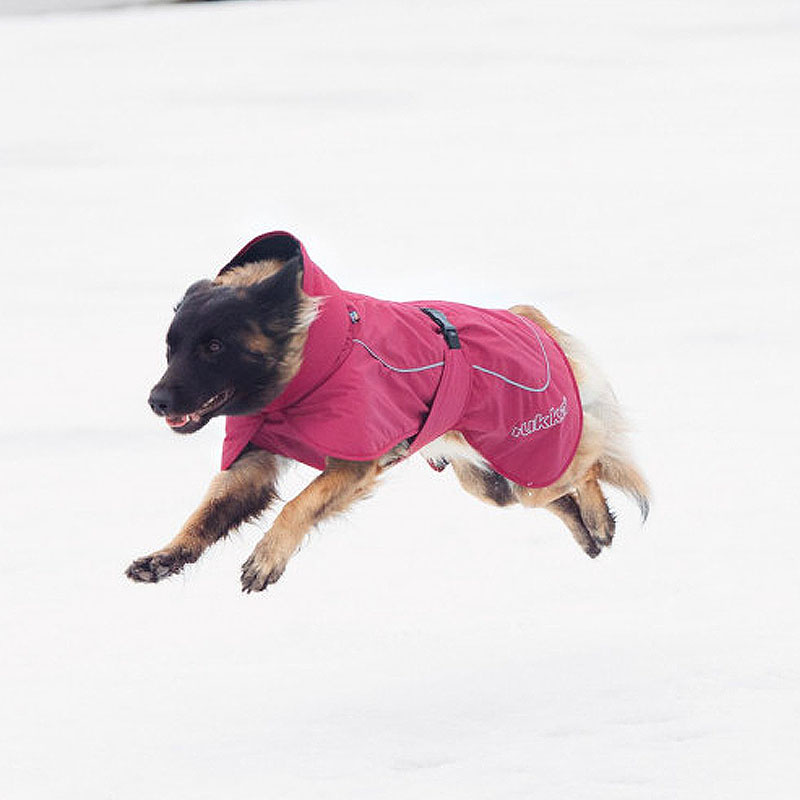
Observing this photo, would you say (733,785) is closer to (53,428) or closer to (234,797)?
(234,797)

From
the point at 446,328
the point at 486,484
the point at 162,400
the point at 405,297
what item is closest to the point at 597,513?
the point at 486,484

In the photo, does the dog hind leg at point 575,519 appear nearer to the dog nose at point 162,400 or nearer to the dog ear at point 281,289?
the dog ear at point 281,289

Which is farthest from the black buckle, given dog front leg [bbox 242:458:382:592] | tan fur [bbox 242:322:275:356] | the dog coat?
tan fur [bbox 242:322:275:356]

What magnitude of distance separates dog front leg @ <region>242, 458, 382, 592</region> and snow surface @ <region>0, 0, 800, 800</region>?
379 millimetres

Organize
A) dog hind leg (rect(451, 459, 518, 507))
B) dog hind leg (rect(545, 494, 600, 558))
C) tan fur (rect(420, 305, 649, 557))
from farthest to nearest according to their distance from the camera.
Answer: dog hind leg (rect(545, 494, 600, 558)), dog hind leg (rect(451, 459, 518, 507)), tan fur (rect(420, 305, 649, 557))

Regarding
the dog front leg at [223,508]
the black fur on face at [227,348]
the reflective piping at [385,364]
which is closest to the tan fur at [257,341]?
the black fur on face at [227,348]

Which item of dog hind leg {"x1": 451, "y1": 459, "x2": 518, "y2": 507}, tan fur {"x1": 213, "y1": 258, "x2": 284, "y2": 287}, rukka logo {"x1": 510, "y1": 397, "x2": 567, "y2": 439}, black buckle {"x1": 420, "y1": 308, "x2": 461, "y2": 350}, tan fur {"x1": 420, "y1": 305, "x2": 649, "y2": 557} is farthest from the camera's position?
dog hind leg {"x1": 451, "y1": 459, "x2": 518, "y2": 507}

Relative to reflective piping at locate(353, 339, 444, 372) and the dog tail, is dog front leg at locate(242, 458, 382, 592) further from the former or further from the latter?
the dog tail

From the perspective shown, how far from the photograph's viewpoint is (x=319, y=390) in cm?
323

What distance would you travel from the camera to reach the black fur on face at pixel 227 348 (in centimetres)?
306

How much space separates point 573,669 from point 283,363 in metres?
1.38

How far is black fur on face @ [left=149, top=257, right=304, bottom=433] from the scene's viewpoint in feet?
10.0

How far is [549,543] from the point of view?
15.3 ft

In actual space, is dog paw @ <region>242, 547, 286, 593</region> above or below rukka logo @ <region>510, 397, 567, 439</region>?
above
